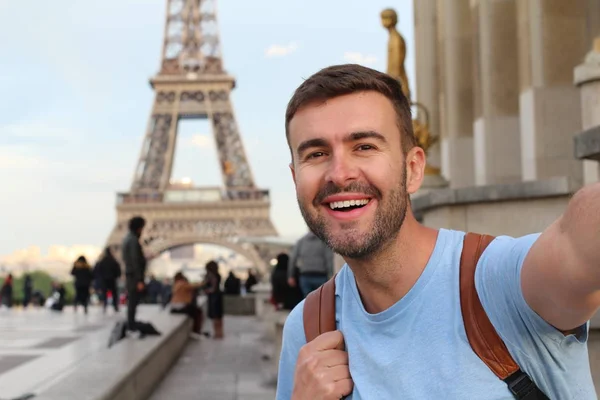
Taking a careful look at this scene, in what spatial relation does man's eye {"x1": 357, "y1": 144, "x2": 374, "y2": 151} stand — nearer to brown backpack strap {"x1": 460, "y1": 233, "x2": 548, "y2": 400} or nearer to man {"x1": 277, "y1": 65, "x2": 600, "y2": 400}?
man {"x1": 277, "y1": 65, "x2": 600, "y2": 400}

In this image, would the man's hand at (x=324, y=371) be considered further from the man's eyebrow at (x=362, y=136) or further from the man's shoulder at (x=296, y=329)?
the man's eyebrow at (x=362, y=136)

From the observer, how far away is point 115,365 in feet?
23.4

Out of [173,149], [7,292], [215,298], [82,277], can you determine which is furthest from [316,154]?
[173,149]

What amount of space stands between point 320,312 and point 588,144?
1.93 m

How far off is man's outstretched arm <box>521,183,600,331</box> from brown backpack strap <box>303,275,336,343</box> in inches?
A: 20.5

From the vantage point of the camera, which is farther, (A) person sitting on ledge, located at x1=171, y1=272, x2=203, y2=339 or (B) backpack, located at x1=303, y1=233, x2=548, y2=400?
(A) person sitting on ledge, located at x1=171, y1=272, x2=203, y2=339

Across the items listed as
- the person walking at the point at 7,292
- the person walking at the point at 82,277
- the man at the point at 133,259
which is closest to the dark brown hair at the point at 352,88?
the man at the point at 133,259

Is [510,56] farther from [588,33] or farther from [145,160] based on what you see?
[145,160]

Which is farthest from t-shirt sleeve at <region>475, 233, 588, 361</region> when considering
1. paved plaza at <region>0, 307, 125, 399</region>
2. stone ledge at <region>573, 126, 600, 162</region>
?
paved plaza at <region>0, 307, 125, 399</region>

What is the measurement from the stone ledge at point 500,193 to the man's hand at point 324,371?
3766 millimetres

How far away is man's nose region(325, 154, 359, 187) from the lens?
155 cm

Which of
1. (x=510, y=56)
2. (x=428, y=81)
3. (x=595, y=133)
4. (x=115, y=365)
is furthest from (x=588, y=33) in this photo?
(x=595, y=133)

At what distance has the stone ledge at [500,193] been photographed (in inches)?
210

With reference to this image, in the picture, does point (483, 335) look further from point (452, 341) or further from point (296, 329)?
point (296, 329)
